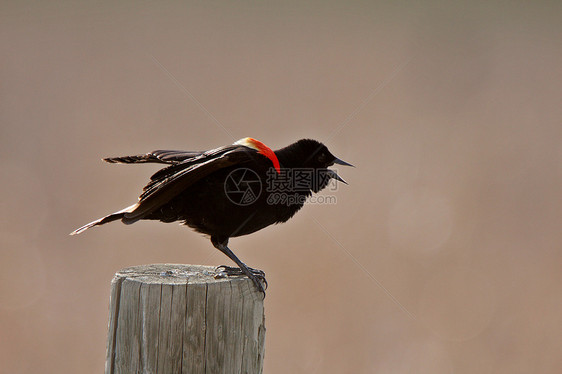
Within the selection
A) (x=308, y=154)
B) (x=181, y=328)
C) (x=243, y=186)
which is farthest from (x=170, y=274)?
(x=308, y=154)

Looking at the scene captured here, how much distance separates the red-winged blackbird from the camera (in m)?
2.87

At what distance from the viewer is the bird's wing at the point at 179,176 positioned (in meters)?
2.79

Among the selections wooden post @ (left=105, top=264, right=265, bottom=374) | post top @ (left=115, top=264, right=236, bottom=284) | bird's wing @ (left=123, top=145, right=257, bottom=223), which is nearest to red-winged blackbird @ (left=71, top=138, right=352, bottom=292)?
bird's wing @ (left=123, top=145, right=257, bottom=223)

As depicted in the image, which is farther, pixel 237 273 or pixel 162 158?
pixel 162 158

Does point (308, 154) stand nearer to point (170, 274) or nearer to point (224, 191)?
point (224, 191)

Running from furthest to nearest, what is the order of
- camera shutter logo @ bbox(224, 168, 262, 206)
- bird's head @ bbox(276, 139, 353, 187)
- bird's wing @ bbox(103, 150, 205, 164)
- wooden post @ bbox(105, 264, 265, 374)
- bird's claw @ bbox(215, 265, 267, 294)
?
bird's head @ bbox(276, 139, 353, 187)
bird's wing @ bbox(103, 150, 205, 164)
camera shutter logo @ bbox(224, 168, 262, 206)
bird's claw @ bbox(215, 265, 267, 294)
wooden post @ bbox(105, 264, 265, 374)

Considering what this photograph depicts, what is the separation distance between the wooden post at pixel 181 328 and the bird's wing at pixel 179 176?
49 cm

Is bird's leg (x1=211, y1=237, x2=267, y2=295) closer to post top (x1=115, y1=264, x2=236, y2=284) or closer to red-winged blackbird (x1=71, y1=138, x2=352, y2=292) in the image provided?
red-winged blackbird (x1=71, y1=138, x2=352, y2=292)

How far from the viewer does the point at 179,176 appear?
280cm

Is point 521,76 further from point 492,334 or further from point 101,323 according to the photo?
point 101,323

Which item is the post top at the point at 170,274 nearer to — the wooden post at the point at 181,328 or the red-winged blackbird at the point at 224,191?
the wooden post at the point at 181,328

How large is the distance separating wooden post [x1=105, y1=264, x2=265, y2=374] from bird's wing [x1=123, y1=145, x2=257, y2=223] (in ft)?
1.61

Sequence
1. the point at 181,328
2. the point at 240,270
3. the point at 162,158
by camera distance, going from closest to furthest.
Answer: the point at 181,328 < the point at 240,270 < the point at 162,158

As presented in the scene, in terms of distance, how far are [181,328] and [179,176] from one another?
2.83 ft
